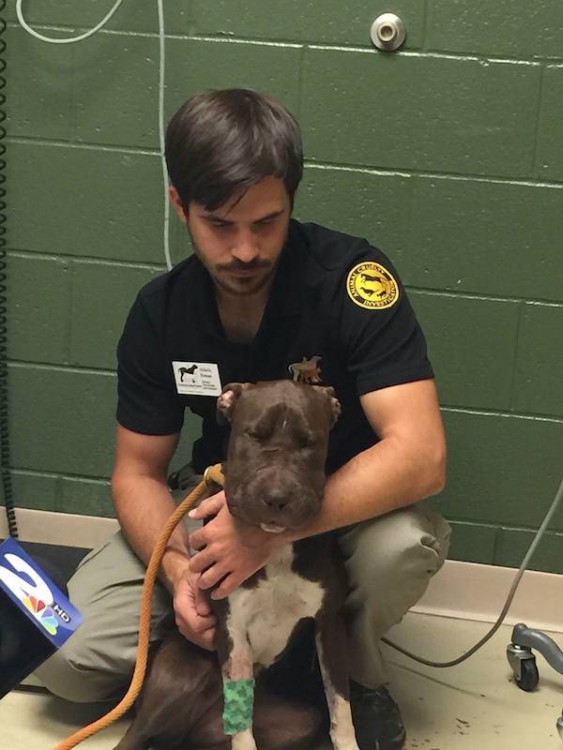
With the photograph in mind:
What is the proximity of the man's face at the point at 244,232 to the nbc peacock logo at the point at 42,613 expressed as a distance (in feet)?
2.28

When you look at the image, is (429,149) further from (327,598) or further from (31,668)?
(31,668)

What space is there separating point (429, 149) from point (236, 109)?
24.3 inches

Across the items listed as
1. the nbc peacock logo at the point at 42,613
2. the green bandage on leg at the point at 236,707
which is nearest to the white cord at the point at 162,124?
the green bandage on leg at the point at 236,707

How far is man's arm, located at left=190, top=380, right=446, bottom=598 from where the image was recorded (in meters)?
1.48

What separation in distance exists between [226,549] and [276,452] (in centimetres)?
18

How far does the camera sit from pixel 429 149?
6.89 ft

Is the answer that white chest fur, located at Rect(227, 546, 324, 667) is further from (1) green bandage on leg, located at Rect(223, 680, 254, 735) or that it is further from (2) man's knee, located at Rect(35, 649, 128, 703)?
(2) man's knee, located at Rect(35, 649, 128, 703)

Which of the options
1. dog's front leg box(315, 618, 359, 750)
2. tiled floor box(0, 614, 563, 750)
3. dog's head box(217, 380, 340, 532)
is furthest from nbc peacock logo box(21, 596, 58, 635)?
tiled floor box(0, 614, 563, 750)

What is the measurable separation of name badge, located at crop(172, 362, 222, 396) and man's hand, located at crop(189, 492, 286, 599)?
0.91 ft

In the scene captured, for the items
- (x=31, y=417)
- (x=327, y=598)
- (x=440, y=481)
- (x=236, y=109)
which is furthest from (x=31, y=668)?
(x=31, y=417)

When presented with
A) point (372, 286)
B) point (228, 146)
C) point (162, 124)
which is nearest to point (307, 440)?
point (372, 286)

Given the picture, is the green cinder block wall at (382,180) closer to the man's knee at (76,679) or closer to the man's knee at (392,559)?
the man's knee at (392,559)

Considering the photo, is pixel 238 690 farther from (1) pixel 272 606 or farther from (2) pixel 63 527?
(2) pixel 63 527

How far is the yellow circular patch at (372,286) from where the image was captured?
5.51 feet
